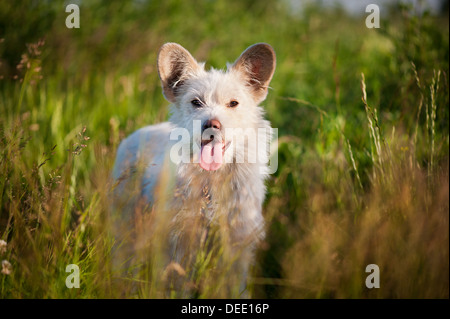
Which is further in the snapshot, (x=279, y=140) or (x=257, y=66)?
(x=279, y=140)

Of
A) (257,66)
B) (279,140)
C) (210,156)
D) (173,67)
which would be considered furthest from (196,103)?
(279,140)

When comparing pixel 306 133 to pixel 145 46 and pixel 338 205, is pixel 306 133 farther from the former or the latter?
pixel 145 46

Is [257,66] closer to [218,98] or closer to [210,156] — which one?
[218,98]

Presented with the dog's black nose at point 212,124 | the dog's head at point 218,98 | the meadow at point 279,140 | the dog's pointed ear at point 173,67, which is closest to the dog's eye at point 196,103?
the dog's head at point 218,98

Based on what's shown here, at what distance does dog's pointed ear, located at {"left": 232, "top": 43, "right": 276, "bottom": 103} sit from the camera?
9.10 ft

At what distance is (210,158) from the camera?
102 inches

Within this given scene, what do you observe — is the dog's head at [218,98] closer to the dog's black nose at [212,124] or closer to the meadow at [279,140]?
the dog's black nose at [212,124]

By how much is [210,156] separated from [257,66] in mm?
910

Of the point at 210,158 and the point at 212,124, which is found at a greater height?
the point at 212,124

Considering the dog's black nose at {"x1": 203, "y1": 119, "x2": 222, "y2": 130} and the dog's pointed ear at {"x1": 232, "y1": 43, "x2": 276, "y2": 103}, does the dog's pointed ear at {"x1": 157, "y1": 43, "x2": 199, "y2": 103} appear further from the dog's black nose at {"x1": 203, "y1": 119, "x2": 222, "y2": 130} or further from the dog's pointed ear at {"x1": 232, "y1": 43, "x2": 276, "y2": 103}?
the dog's black nose at {"x1": 203, "y1": 119, "x2": 222, "y2": 130}

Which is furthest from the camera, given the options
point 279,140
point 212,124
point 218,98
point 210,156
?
point 279,140

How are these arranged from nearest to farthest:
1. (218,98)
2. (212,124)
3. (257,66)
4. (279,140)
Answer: (212,124), (218,98), (257,66), (279,140)

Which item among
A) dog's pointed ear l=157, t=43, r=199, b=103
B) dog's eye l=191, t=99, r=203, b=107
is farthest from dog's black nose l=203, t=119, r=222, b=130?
dog's pointed ear l=157, t=43, r=199, b=103

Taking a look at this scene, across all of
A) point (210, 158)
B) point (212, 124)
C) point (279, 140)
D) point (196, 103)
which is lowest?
point (210, 158)
